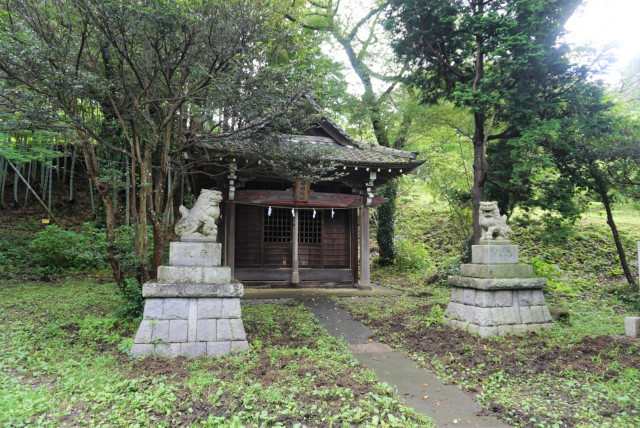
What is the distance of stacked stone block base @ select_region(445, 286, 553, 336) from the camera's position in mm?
6086

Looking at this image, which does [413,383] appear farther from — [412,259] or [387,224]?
[387,224]

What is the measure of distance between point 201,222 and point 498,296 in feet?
16.0

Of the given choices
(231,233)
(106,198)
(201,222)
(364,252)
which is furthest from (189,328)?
(364,252)

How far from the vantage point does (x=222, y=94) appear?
225 inches

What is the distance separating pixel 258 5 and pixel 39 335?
5681 millimetres

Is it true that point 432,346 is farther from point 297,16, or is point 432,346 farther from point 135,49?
point 297,16

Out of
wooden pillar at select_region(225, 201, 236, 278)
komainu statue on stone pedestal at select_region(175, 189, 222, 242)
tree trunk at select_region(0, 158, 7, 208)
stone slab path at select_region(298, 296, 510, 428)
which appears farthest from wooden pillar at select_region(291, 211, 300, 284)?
tree trunk at select_region(0, 158, 7, 208)

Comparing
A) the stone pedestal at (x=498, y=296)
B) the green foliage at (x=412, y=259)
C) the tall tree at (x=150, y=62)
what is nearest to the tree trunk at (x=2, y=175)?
the tall tree at (x=150, y=62)

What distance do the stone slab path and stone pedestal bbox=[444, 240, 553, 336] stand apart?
1.63 metres

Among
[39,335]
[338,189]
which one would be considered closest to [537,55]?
[338,189]

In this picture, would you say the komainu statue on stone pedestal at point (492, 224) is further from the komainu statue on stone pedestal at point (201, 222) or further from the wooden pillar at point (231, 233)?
the wooden pillar at point (231, 233)

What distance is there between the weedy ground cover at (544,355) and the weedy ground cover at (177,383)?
114 cm

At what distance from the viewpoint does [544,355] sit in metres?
5.12

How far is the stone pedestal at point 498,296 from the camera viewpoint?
6121mm
